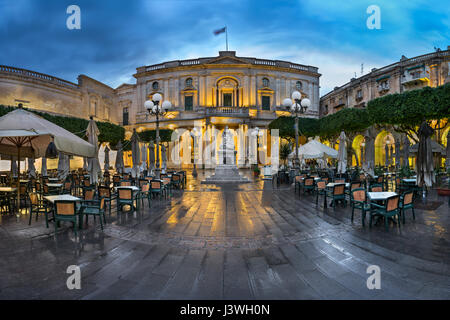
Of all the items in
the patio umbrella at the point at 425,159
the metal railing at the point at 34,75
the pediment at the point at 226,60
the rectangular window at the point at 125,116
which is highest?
the pediment at the point at 226,60

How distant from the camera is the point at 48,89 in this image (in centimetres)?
2848

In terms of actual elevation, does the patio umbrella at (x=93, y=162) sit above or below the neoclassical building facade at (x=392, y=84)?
below

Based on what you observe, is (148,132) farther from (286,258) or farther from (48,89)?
(286,258)

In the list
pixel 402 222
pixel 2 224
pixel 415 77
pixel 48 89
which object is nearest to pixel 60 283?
pixel 2 224

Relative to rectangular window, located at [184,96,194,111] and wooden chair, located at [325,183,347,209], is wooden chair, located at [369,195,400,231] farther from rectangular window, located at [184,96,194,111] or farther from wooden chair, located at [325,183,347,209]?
rectangular window, located at [184,96,194,111]

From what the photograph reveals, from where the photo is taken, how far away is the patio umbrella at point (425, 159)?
7.65m

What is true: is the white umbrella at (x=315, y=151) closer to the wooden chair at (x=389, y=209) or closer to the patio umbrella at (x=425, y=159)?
the patio umbrella at (x=425, y=159)

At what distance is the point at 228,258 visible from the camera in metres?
3.39

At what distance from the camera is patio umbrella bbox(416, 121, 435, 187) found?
765 centimetres

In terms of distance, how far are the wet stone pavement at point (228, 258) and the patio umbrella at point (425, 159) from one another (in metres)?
2.79

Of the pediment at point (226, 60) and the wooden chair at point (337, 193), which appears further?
the pediment at point (226, 60)

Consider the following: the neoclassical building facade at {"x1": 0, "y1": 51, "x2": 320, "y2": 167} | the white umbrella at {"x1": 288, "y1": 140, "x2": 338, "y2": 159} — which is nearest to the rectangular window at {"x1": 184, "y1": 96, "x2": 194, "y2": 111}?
the neoclassical building facade at {"x1": 0, "y1": 51, "x2": 320, "y2": 167}

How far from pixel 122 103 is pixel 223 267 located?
42231 millimetres

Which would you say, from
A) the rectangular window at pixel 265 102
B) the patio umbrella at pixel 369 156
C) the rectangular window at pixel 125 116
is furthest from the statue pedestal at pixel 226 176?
the rectangular window at pixel 125 116
